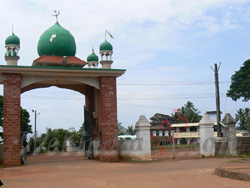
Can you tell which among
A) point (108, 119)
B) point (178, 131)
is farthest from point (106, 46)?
point (178, 131)

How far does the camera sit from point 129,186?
319 inches

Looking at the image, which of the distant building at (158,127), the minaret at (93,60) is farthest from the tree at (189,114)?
the minaret at (93,60)

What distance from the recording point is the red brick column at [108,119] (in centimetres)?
1612

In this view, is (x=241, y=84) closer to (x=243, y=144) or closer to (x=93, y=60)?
(x=243, y=144)

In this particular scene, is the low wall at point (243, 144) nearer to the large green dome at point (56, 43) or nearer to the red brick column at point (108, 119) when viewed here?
the red brick column at point (108, 119)

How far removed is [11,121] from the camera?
1502cm

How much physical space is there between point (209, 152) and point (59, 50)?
9.44 m

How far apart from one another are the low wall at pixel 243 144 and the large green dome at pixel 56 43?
1007 cm

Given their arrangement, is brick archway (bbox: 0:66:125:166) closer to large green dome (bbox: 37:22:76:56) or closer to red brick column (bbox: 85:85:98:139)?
red brick column (bbox: 85:85:98:139)

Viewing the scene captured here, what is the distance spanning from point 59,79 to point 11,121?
3174 mm

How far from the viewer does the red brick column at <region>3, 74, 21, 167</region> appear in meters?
14.8

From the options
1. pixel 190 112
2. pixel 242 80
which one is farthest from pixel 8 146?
pixel 190 112

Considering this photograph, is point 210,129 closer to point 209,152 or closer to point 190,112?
point 209,152

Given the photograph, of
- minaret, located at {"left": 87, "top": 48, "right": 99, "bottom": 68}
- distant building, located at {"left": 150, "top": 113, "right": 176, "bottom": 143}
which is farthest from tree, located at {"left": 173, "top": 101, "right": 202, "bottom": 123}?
minaret, located at {"left": 87, "top": 48, "right": 99, "bottom": 68}
